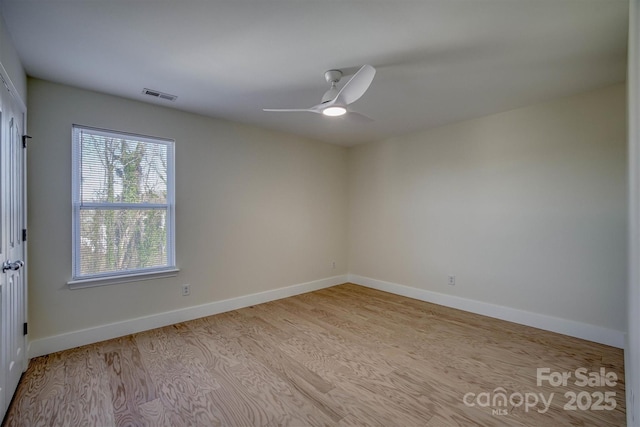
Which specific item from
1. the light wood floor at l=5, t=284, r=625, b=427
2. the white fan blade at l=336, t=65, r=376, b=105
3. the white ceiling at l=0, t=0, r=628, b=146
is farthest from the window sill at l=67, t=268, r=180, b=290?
the white fan blade at l=336, t=65, r=376, b=105

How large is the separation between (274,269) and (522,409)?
3215mm

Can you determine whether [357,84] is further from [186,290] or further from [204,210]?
[186,290]

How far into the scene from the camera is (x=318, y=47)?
2.14 metres

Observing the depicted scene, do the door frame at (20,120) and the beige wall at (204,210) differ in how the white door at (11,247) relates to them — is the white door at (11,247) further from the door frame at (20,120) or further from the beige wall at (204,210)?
the beige wall at (204,210)

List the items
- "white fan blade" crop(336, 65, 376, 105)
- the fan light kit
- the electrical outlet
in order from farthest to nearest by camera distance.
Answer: the electrical outlet
the fan light kit
"white fan blade" crop(336, 65, 376, 105)

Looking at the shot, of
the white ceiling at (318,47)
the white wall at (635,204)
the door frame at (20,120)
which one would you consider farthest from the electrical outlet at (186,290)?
the white wall at (635,204)

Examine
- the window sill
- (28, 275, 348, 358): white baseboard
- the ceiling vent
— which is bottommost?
(28, 275, 348, 358): white baseboard

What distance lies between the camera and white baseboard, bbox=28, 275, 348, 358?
8.75 ft

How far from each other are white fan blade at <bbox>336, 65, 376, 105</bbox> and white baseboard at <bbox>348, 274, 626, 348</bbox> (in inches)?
124

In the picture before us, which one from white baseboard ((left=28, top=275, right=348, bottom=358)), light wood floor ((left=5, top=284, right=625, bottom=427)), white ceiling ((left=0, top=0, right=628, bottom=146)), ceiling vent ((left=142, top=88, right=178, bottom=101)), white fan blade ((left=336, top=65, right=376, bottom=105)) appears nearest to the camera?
white ceiling ((left=0, top=0, right=628, bottom=146))

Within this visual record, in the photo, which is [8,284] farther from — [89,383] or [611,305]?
[611,305]

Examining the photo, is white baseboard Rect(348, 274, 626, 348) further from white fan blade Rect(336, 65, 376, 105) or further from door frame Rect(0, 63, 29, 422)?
door frame Rect(0, 63, 29, 422)

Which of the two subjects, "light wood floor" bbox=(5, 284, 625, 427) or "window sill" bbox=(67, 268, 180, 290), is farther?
"window sill" bbox=(67, 268, 180, 290)

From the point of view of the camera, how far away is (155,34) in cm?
199
